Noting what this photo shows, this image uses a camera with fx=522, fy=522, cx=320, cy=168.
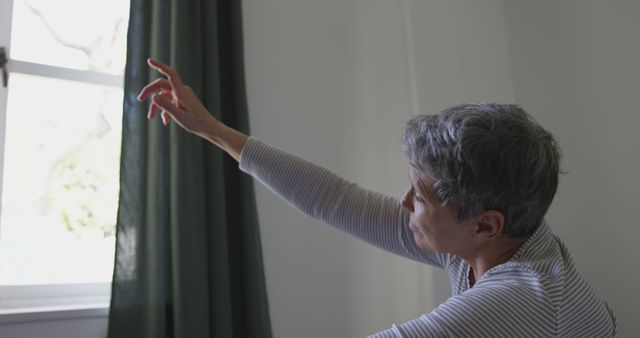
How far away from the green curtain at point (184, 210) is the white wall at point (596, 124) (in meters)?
1.26

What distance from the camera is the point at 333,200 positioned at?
113cm

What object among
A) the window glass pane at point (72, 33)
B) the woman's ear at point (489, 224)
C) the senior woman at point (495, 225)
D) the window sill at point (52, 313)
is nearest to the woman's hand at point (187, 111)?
the senior woman at point (495, 225)

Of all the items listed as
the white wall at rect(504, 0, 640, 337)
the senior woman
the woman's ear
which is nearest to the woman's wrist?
the senior woman

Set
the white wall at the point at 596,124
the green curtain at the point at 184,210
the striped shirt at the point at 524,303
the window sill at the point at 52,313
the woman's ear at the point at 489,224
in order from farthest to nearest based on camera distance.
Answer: the white wall at the point at 596,124 < the green curtain at the point at 184,210 < the window sill at the point at 52,313 < the woman's ear at the point at 489,224 < the striped shirt at the point at 524,303

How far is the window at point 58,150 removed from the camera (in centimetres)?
158

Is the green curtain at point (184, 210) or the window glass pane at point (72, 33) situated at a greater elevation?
the window glass pane at point (72, 33)

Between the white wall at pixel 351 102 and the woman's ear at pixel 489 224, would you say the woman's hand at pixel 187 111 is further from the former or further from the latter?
the white wall at pixel 351 102

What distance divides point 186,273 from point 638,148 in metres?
1.59

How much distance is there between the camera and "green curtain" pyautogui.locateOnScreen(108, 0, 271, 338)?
145 cm

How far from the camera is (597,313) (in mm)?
776

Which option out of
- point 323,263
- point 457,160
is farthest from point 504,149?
point 323,263

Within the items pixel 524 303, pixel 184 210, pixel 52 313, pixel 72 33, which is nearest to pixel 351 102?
pixel 184 210

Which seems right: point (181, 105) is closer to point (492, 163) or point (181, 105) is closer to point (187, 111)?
point (187, 111)

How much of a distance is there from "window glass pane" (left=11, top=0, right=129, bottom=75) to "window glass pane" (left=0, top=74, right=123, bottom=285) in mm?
89
